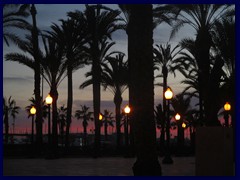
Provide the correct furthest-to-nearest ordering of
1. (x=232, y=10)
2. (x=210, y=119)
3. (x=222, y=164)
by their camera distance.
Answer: (x=232, y=10) < (x=210, y=119) < (x=222, y=164)

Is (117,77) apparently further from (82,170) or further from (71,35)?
(82,170)

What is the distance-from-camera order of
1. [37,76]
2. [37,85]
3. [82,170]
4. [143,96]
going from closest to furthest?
[143,96] < [82,170] < [37,76] < [37,85]

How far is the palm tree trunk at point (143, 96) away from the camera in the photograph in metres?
11.6

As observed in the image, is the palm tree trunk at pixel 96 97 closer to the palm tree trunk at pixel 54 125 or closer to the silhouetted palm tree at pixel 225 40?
the palm tree trunk at pixel 54 125

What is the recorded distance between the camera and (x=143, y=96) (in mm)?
11523

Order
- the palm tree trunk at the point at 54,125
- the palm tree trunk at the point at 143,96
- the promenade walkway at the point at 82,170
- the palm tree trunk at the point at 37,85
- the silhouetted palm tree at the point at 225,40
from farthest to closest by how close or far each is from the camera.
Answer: the palm tree trunk at the point at 37,85
the palm tree trunk at the point at 54,125
the silhouetted palm tree at the point at 225,40
the promenade walkway at the point at 82,170
the palm tree trunk at the point at 143,96

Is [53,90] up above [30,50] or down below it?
below

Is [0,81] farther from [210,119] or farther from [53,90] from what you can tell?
[53,90]

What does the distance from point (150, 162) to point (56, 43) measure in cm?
2274

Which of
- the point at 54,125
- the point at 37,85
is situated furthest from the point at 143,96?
the point at 37,85

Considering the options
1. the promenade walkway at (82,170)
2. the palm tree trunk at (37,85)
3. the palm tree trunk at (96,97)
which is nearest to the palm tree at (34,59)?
the palm tree trunk at (37,85)

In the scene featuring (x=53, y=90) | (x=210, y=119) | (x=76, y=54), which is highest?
(x=76, y=54)

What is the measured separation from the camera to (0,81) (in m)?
9.23

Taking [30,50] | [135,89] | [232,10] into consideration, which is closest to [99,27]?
[30,50]
